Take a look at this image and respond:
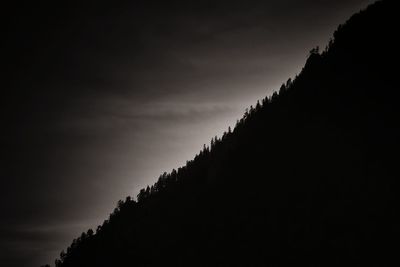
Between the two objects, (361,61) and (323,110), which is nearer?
(323,110)

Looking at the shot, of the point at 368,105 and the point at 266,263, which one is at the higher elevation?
the point at 368,105

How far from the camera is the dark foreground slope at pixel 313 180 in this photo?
13038 cm

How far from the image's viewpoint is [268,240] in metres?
144

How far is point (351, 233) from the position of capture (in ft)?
418

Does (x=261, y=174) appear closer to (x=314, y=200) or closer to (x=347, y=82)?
(x=314, y=200)

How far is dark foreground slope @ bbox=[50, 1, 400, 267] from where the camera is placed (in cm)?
13038

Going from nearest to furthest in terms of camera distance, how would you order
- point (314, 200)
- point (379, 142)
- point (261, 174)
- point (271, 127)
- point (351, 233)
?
point (351, 233) < point (314, 200) < point (379, 142) < point (261, 174) < point (271, 127)

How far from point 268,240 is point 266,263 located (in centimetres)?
1013

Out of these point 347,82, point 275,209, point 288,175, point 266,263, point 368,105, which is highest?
point 347,82

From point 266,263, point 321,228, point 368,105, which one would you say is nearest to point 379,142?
point 368,105

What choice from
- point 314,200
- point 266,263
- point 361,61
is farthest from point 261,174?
point 361,61

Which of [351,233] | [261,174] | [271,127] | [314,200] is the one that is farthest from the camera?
[271,127]

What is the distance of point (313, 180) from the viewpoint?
149875mm

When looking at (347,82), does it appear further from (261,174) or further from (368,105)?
(261,174)
